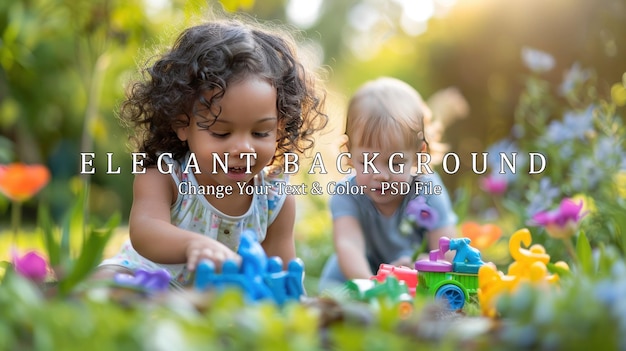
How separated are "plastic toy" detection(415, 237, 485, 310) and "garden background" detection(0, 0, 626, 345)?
36cm

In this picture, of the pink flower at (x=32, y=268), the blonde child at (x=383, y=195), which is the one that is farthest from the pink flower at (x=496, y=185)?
the pink flower at (x=32, y=268)

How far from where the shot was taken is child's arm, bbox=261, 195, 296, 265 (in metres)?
2.56

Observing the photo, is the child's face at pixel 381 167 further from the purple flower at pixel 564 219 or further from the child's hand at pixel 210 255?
the child's hand at pixel 210 255

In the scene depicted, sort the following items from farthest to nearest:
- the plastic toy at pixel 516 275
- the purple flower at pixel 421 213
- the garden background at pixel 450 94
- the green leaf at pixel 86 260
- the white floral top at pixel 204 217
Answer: the garden background at pixel 450 94, the purple flower at pixel 421 213, the white floral top at pixel 204 217, the plastic toy at pixel 516 275, the green leaf at pixel 86 260

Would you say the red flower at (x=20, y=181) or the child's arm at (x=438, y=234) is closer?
the red flower at (x=20, y=181)

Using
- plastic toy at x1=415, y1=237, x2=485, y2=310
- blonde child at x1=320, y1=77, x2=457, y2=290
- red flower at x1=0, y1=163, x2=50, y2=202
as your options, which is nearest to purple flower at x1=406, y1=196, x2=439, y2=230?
blonde child at x1=320, y1=77, x2=457, y2=290

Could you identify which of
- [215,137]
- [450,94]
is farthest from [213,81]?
[450,94]

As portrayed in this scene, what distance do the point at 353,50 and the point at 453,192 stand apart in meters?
10.2

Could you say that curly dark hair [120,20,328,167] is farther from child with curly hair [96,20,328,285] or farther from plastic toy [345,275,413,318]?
plastic toy [345,275,413,318]

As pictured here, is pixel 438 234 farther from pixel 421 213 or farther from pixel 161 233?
pixel 161 233

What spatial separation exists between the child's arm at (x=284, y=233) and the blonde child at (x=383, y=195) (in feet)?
0.91

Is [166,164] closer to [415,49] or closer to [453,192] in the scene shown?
[453,192]

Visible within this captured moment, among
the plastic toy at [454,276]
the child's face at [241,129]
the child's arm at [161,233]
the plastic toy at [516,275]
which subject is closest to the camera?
the plastic toy at [516,275]

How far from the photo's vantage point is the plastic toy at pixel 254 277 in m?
1.45
